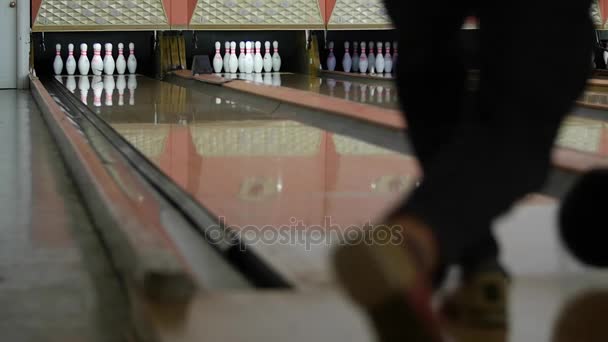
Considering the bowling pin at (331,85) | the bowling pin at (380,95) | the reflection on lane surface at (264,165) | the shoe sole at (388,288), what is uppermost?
the shoe sole at (388,288)

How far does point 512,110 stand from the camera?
0.79 m

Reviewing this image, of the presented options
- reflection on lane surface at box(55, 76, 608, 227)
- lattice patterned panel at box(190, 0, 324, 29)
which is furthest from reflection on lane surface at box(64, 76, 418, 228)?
lattice patterned panel at box(190, 0, 324, 29)

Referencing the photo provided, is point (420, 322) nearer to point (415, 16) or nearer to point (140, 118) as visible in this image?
point (415, 16)

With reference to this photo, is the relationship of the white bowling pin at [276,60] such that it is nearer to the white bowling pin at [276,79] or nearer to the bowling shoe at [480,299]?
the white bowling pin at [276,79]

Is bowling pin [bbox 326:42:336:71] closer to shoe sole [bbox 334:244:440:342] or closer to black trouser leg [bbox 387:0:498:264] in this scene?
black trouser leg [bbox 387:0:498:264]

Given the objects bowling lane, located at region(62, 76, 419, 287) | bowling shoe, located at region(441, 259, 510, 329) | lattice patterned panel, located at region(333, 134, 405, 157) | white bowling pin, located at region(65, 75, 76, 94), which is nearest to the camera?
bowling shoe, located at region(441, 259, 510, 329)

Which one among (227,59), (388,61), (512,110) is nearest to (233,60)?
(227,59)

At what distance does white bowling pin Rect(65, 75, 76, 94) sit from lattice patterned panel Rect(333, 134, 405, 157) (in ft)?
7.15

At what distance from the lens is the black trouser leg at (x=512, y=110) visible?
77cm

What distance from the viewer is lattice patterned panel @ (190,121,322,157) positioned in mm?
2369

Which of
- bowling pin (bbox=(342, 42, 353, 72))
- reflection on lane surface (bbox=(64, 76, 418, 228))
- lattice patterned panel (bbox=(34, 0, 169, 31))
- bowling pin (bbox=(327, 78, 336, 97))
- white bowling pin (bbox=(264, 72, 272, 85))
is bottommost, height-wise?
reflection on lane surface (bbox=(64, 76, 418, 228))

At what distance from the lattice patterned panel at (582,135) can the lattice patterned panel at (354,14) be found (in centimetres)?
309

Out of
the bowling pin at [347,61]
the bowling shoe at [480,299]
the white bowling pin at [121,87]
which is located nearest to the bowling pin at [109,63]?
the white bowling pin at [121,87]

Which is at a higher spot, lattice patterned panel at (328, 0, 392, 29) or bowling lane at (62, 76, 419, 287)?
lattice patterned panel at (328, 0, 392, 29)
